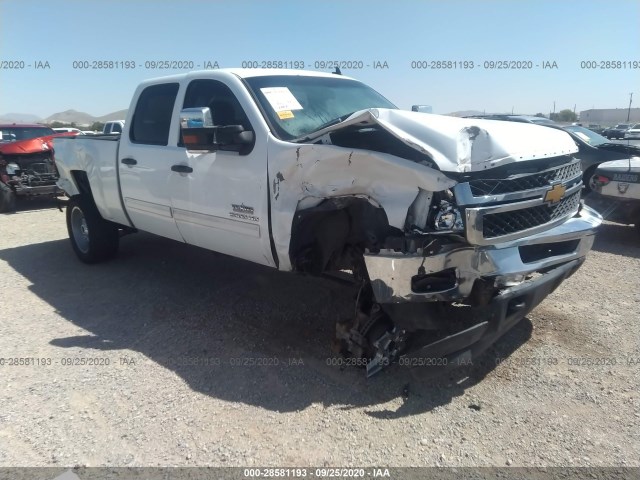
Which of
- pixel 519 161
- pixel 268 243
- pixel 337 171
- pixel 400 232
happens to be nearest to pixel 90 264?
pixel 268 243

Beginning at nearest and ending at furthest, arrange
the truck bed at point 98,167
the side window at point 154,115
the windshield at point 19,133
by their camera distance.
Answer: the side window at point 154,115 < the truck bed at point 98,167 < the windshield at point 19,133

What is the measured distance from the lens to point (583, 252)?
11.8 ft

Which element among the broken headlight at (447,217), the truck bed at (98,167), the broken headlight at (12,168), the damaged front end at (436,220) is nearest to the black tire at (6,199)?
the broken headlight at (12,168)

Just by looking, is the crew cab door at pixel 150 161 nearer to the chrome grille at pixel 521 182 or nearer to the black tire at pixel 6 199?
the chrome grille at pixel 521 182

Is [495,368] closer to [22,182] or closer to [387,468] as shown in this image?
[387,468]

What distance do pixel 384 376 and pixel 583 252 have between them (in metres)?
1.71

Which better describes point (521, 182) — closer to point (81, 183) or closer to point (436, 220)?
point (436, 220)

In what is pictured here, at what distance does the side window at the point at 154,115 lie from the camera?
487cm

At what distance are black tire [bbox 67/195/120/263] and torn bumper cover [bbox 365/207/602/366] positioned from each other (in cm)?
445

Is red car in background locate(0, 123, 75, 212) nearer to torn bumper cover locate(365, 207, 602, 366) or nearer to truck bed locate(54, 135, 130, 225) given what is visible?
truck bed locate(54, 135, 130, 225)

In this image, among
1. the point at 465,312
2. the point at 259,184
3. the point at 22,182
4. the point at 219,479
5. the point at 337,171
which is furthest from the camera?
the point at 22,182

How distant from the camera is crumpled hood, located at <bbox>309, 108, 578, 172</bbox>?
2.84 meters

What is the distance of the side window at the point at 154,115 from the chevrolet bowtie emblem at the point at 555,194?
3384 millimetres

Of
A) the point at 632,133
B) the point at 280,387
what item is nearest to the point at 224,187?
the point at 280,387
